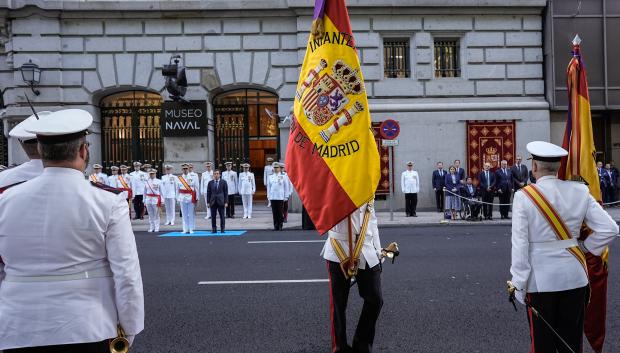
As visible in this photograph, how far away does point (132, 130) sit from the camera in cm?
2173

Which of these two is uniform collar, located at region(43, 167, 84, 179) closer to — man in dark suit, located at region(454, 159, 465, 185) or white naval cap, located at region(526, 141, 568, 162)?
white naval cap, located at region(526, 141, 568, 162)

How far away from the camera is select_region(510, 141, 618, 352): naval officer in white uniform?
370 cm

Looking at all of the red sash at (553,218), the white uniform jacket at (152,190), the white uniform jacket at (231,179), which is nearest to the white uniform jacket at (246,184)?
the white uniform jacket at (231,179)

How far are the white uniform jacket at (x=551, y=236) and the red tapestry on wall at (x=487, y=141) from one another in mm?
17630

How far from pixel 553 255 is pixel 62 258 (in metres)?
3.02

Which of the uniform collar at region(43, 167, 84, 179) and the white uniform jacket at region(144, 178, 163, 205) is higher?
the uniform collar at region(43, 167, 84, 179)

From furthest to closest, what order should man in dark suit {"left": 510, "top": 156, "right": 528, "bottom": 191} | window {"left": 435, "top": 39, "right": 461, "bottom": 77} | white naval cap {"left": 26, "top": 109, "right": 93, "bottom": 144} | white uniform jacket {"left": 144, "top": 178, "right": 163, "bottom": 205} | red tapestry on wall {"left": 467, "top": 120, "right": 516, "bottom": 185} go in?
window {"left": 435, "top": 39, "right": 461, "bottom": 77}, red tapestry on wall {"left": 467, "top": 120, "right": 516, "bottom": 185}, man in dark suit {"left": 510, "top": 156, "right": 528, "bottom": 191}, white uniform jacket {"left": 144, "top": 178, "right": 163, "bottom": 205}, white naval cap {"left": 26, "top": 109, "right": 93, "bottom": 144}

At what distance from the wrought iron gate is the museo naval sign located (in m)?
1.31

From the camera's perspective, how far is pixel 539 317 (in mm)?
3691

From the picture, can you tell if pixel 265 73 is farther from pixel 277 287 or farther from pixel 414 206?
pixel 277 287

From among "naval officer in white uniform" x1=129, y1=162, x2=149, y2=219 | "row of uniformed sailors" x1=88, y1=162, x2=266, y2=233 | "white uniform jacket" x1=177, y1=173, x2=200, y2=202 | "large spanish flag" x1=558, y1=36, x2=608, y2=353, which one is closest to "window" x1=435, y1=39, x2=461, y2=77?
"row of uniformed sailors" x1=88, y1=162, x2=266, y2=233

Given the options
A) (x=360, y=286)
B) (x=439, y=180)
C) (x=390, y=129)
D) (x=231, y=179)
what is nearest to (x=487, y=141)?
(x=439, y=180)

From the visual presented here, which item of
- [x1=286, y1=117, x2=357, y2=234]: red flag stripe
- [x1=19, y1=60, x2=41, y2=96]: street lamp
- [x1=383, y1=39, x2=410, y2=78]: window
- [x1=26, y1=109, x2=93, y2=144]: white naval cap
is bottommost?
[x1=286, y1=117, x2=357, y2=234]: red flag stripe

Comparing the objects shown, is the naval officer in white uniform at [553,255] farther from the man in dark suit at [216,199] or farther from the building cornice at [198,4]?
the building cornice at [198,4]
